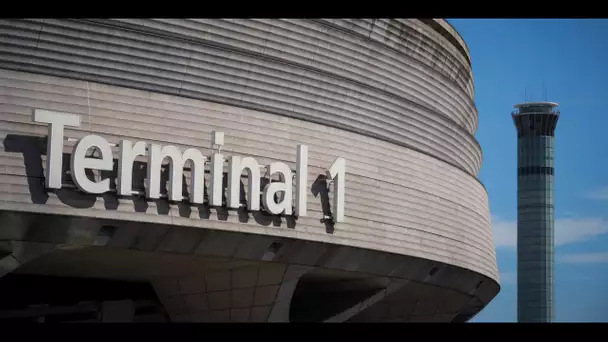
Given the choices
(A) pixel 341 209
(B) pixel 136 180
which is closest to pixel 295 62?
(A) pixel 341 209

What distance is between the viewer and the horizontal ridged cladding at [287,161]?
88.3ft

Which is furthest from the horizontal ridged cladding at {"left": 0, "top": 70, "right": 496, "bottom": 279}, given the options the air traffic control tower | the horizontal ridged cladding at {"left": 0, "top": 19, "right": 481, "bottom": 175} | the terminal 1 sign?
the air traffic control tower

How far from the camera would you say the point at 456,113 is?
43000 mm

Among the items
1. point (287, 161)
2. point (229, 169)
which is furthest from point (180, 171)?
point (287, 161)

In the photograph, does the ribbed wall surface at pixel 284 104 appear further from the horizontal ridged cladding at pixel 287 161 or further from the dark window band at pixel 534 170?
the dark window band at pixel 534 170

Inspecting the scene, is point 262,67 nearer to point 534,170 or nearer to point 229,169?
point 229,169

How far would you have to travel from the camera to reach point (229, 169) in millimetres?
30000

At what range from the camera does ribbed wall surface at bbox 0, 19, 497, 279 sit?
91.1ft

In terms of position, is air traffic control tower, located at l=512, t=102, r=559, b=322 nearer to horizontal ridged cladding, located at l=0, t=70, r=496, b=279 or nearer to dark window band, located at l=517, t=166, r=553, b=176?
dark window band, located at l=517, t=166, r=553, b=176
